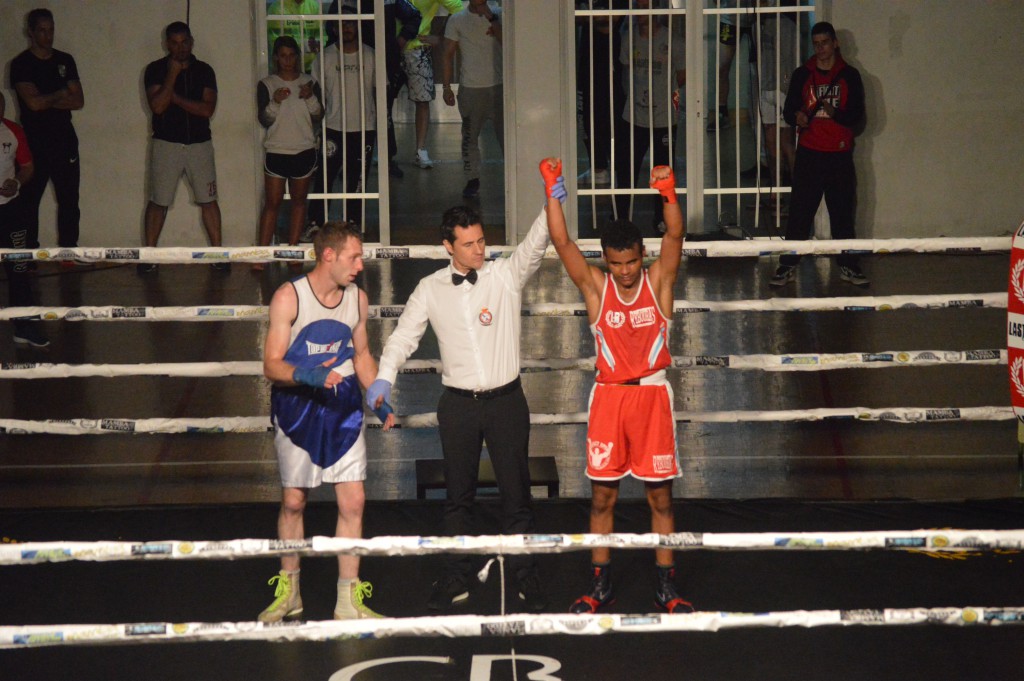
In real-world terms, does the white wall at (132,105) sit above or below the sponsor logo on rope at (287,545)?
above

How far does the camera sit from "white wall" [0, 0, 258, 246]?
952 centimetres

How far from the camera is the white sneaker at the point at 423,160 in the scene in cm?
1300

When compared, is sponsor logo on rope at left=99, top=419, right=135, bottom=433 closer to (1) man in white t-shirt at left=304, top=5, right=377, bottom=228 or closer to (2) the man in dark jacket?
(2) the man in dark jacket

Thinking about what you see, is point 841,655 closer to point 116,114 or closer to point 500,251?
point 500,251

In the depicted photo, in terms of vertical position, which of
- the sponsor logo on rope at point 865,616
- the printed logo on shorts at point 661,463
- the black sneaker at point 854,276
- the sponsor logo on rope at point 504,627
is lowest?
the sponsor logo on rope at point 504,627

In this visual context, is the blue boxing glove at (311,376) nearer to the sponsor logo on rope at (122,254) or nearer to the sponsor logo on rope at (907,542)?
the sponsor logo on rope at (122,254)

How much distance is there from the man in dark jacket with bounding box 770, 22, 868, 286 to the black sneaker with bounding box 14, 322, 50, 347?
14.5ft

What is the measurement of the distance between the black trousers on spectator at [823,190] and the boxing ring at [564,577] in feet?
7.12

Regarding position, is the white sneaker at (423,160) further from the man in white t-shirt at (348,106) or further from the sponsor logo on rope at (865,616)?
the sponsor logo on rope at (865,616)

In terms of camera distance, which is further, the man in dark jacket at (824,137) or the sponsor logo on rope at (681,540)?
the man in dark jacket at (824,137)

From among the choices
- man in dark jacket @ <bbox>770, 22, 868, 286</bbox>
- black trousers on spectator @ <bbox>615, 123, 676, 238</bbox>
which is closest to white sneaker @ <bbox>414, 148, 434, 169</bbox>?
black trousers on spectator @ <bbox>615, 123, 676, 238</bbox>

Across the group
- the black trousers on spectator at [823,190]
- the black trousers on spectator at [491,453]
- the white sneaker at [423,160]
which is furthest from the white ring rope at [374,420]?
the white sneaker at [423,160]

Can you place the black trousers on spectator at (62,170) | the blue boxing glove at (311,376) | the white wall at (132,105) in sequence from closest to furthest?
the blue boxing glove at (311,376) < the black trousers on spectator at (62,170) < the white wall at (132,105)

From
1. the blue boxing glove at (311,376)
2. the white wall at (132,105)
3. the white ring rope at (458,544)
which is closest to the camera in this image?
the white ring rope at (458,544)
